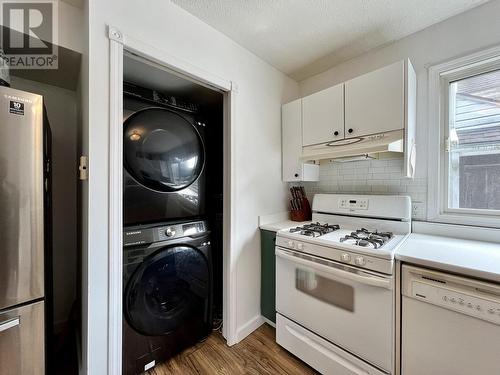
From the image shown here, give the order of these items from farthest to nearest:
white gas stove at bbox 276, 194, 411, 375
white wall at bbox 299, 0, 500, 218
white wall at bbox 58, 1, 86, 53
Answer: white wall at bbox 299, 0, 500, 218 < white wall at bbox 58, 1, 86, 53 < white gas stove at bbox 276, 194, 411, 375

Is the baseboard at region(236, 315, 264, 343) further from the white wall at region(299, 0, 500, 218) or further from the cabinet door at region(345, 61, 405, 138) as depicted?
the cabinet door at region(345, 61, 405, 138)

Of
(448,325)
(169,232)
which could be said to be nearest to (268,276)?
(169,232)

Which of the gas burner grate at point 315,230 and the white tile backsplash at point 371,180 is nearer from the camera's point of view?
the gas burner grate at point 315,230

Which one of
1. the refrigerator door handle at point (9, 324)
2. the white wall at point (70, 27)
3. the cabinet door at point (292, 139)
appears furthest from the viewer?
the cabinet door at point (292, 139)

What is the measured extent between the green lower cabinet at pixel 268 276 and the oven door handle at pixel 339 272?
0.23 metres

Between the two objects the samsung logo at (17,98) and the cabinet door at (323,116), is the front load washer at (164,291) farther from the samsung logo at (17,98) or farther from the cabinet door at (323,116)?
the cabinet door at (323,116)

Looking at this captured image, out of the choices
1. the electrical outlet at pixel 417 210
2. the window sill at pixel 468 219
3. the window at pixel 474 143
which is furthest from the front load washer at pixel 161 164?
the window at pixel 474 143

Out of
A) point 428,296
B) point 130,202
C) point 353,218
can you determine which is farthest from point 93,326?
point 353,218

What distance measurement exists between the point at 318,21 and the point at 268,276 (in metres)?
2.03

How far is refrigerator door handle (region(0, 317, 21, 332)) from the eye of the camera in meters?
0.90

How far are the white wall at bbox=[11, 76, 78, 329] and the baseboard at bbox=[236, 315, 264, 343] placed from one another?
149 cm

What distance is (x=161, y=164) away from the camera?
1.47m

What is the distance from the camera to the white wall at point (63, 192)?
182 centimetres

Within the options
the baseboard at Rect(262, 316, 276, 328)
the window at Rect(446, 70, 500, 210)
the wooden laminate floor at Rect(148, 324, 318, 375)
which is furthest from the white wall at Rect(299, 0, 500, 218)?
the wooden laminate floor at Rect(148, 324, 318, 375)
